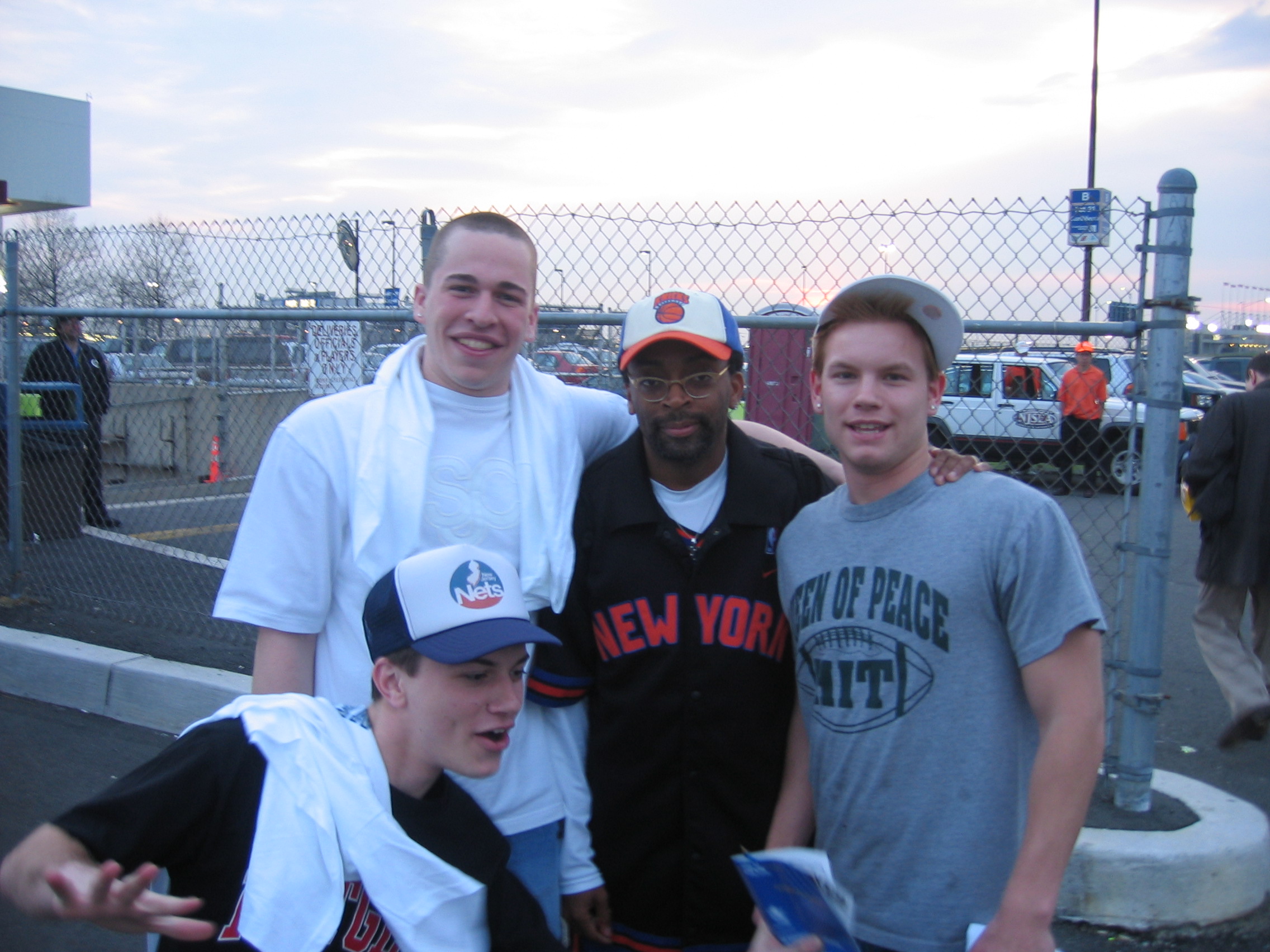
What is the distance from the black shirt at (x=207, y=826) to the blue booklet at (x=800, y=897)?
1.66ft

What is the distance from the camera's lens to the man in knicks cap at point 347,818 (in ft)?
4.82

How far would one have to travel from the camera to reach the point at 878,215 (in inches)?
138

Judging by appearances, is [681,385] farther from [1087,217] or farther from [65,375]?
[65,375]

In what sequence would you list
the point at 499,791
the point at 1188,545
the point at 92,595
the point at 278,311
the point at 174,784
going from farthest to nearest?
the point at 1188,545, the point at 92,595, the point at 278,311, the point at 499,791, the point at 174,784

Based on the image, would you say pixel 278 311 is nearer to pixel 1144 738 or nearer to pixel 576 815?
pixel 576 815

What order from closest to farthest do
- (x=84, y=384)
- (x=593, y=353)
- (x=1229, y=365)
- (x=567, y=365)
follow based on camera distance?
(x=593, y=353)
(x=567, y=365)
(x=84, y=384)
(x=1229, y=365)

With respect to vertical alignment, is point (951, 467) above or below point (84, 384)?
below

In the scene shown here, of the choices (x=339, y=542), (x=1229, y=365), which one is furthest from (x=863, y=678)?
(x=1229, y=365)

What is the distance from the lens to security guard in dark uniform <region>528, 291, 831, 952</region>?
2.14 meters

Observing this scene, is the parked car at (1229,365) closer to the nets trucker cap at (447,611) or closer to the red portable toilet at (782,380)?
the red portable toilet at (782,380)

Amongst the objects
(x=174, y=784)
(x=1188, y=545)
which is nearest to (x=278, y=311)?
(x=174, y=784)

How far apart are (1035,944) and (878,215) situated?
2.56 meters

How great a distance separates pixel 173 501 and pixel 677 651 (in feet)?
34.1

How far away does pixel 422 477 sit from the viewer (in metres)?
2.13
